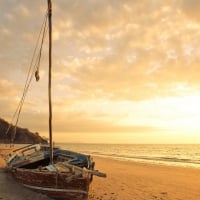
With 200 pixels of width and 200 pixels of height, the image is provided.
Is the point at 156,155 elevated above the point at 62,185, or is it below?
above

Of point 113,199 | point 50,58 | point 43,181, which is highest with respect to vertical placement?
point 50,58

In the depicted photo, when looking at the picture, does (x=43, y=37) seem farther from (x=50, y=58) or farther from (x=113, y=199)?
(x=113, y=199)

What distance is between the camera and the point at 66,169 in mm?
12727

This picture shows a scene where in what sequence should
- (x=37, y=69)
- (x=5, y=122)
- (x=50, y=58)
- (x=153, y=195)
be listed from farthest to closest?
(x=5, y=122)
(x=37, y=69)
(x=153, y=195)
(x=50, y=58)

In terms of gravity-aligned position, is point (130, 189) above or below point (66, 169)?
below

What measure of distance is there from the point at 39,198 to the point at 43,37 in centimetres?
745

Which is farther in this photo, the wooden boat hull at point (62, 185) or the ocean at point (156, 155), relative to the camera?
the ocean at point (156, 155)

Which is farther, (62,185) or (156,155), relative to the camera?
(156,155)

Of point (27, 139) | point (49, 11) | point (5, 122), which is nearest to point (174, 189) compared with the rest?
point (49, 11)

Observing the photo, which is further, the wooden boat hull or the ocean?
the ocean

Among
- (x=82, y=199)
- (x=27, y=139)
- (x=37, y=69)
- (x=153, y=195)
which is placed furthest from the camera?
(x=27, y=139)

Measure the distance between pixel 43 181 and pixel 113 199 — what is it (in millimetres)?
3260

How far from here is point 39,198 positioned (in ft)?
41.8

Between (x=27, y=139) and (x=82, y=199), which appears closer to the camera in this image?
(x=82, y=199)
